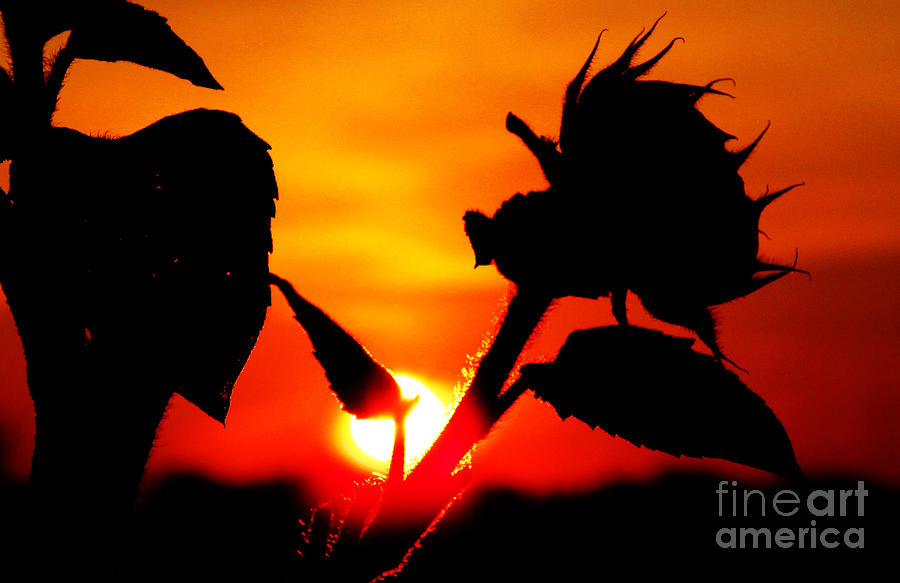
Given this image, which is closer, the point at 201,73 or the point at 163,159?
the point at 163,159

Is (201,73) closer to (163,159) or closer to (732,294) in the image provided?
(163,159)

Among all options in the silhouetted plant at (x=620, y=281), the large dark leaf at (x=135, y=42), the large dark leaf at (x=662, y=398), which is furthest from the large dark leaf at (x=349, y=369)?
the large dark leaf at (x=135, y=42)

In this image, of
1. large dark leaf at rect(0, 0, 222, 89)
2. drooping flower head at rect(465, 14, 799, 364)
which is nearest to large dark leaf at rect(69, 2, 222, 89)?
large dark leaf at rect(0, 0, 222, 89)

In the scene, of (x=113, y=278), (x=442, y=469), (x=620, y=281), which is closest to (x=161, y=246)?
(x=113, y=278)

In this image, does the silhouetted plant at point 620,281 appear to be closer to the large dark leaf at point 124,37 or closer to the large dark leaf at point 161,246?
the large dark leaf at point 161,246

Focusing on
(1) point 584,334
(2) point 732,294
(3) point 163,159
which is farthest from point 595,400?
(3) point 163,159

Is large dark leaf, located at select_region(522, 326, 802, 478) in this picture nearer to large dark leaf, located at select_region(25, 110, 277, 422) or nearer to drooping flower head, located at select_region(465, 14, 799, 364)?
drooping flower head, located at select_region(465, 14, 799, 364)
